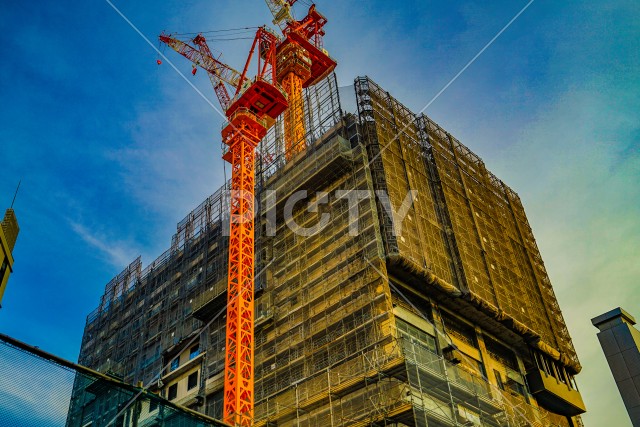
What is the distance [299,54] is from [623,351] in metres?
58.6

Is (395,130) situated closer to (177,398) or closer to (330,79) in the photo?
(330,79)

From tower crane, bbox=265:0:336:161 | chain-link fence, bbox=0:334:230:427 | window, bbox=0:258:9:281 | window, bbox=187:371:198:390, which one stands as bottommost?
chain-link fence, bbox=0:334:230:427

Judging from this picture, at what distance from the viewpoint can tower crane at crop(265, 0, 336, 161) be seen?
73.1 meters

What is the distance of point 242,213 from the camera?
1971 inches

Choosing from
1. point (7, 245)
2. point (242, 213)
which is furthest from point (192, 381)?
point (7, 245)

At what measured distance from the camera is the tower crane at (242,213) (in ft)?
138

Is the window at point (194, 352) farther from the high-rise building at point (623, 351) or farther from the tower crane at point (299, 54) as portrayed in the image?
the high-rise building at point (623, 351)

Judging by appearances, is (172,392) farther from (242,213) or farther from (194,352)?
(242,213)

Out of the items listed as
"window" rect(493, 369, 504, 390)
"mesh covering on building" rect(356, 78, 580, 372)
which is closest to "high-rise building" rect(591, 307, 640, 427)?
"mesh covering on building" rect(356, 78, 580, 372)

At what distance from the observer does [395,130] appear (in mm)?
51719

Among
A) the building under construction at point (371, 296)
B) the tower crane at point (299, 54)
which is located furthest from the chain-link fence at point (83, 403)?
the tower crane at point (299, 54)

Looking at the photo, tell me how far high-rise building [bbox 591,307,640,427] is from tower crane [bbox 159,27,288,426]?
75.0ft

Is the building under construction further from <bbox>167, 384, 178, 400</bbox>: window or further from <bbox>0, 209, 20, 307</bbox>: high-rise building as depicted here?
<bbox>0, 209, 20, 307</bbox>: high-rise building

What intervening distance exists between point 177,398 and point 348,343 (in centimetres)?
1830
